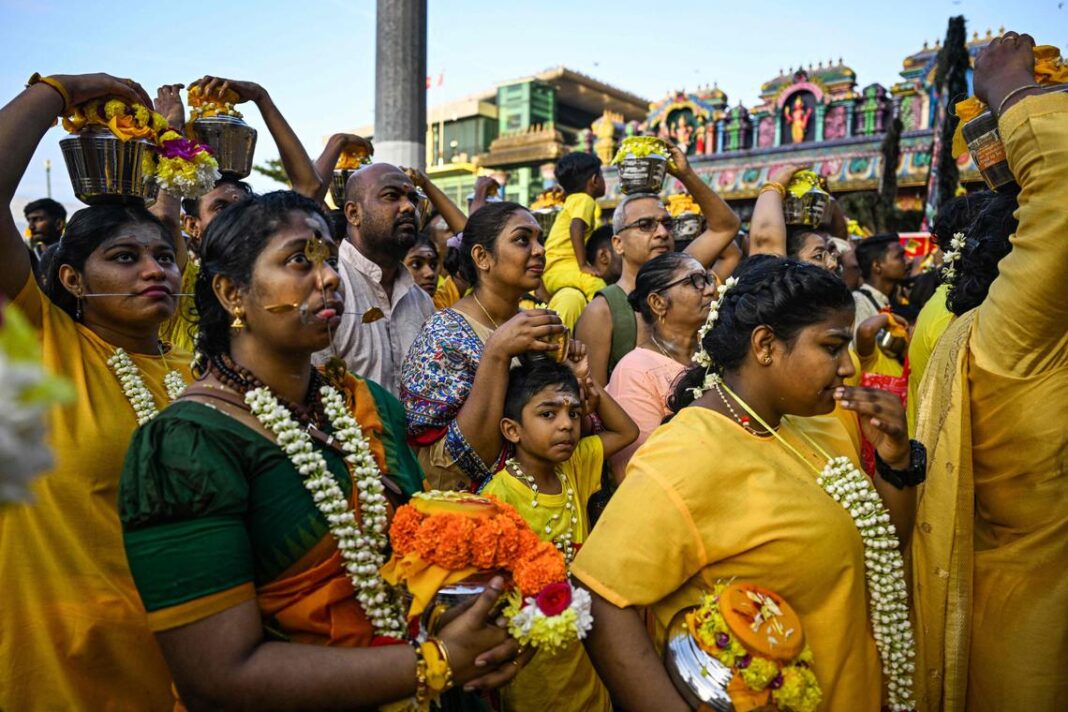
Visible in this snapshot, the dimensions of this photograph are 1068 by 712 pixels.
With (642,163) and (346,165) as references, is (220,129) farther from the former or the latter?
(642,163)

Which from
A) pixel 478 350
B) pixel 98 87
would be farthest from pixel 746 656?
pixel 98 87

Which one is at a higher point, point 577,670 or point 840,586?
point 840,586

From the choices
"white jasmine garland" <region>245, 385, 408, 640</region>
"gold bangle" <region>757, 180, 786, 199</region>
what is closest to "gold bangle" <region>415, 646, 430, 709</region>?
"white jasmine garland" <region>245, 385, 408, 640</region>

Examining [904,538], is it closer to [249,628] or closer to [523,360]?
[523,360]

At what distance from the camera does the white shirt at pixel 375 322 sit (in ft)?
12.6

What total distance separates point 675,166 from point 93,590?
158 inches

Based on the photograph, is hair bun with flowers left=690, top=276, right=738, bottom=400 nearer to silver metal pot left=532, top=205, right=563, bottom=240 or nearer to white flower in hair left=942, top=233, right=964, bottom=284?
white flower in hair left=942, top=233, right=964, bottom=284

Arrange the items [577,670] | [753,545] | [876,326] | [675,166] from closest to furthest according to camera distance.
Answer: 1. [753,545]
2. [577,670]
3. [876,326]
4. [675,166]

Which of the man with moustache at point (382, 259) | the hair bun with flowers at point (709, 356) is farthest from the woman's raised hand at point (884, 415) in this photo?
the man with moustache at point (382, 259)

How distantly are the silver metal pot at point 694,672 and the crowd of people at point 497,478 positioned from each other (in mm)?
→ 45

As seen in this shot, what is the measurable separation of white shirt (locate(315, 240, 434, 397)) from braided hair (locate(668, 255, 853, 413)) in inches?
68.2

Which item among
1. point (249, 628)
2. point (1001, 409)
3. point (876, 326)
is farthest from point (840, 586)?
point (876, 326)

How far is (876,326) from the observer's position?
4.32 metres

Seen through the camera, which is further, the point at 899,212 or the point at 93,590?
the point at 899,212
